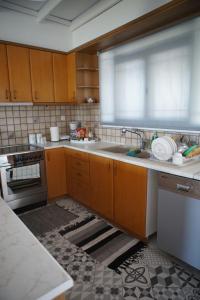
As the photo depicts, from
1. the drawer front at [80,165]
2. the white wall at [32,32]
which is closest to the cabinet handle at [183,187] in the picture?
the drawer front at [80,165]

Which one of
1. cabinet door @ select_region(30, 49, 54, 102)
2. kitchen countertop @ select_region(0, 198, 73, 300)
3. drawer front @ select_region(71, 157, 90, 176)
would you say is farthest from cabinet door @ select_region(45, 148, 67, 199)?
kitchen countertop @ select_region(0, 198, 73, 300)

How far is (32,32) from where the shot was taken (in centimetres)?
291

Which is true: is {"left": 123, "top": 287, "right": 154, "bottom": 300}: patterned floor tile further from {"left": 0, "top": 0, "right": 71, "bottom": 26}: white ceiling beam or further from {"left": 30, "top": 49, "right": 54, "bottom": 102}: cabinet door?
{"left": 0, "top": 0, "right": 71, "bottom": 26}: white ceiling beam

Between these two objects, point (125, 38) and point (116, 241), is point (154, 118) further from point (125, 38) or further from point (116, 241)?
point (116, 241)

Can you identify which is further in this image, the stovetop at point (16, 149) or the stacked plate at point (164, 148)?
the stovetop at point (16, 149)

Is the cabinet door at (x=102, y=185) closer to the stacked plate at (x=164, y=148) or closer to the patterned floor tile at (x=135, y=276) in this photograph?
the stacked plate at (x=164, y=148)

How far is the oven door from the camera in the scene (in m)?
2.50

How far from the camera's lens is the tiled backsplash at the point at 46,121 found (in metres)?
2.88

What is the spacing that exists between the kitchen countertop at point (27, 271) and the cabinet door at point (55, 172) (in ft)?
6.75

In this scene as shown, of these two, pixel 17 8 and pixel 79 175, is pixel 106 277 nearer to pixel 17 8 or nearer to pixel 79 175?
pixel 79 175

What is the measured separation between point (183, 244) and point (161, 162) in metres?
0.69

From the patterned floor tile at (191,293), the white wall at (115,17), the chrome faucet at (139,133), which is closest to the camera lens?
the patterned floor tile at (191,293)

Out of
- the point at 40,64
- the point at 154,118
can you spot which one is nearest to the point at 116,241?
the point at 154,118

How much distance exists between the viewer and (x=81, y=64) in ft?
9.95
